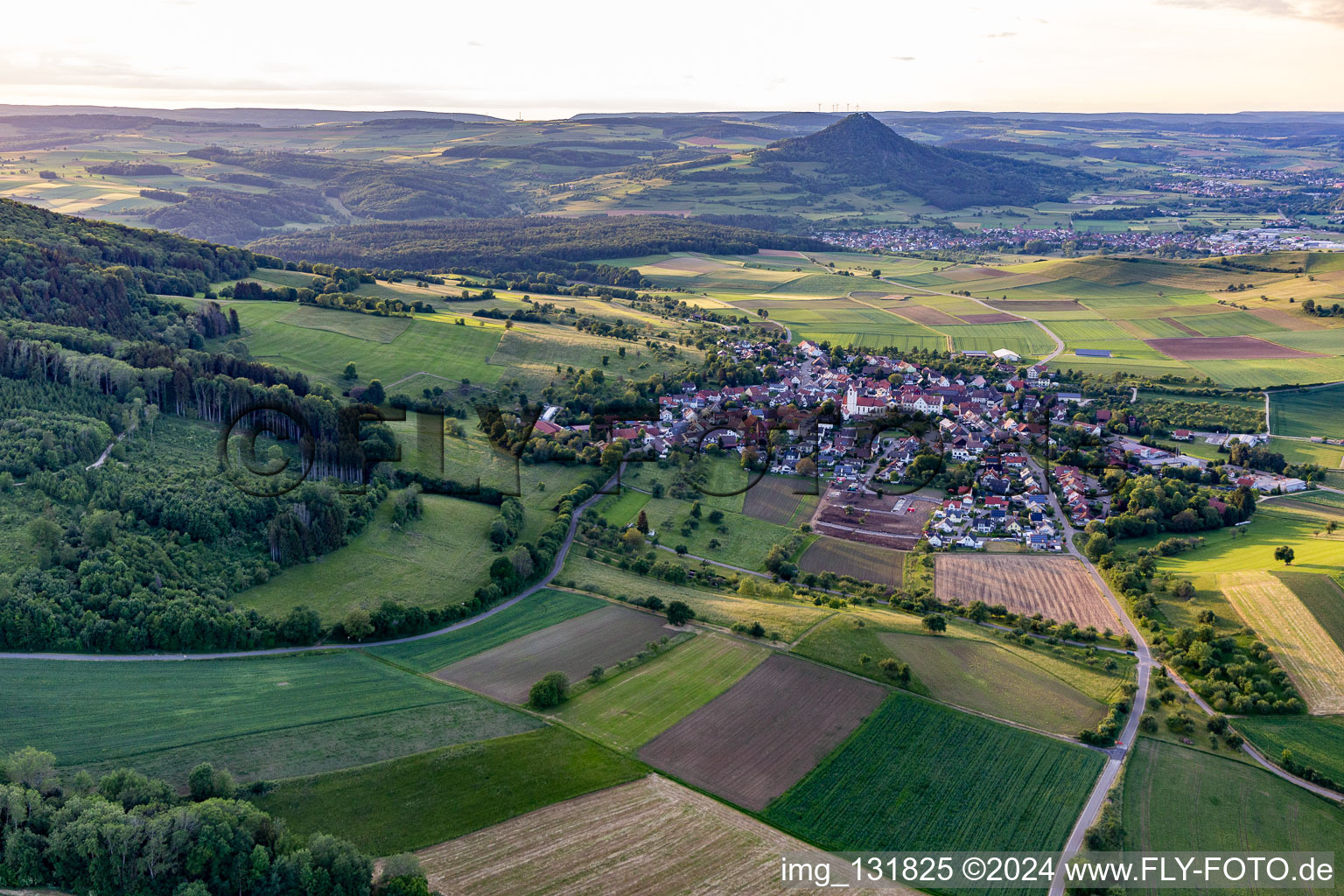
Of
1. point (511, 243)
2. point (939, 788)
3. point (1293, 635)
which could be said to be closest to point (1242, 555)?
point (1293, 635)

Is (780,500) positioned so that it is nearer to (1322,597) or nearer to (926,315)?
(1322,597)

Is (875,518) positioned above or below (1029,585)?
above

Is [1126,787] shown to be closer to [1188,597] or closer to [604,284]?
[1188,597]

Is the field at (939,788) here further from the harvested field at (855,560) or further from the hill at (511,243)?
the hill at (511,243)

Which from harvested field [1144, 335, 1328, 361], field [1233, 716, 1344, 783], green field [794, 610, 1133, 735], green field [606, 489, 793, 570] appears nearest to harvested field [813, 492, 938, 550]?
green field [606, 489, 793, 570]

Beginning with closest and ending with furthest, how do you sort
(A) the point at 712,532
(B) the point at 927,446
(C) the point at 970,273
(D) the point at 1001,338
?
(A) the point at 712,532 → (B) the point at 927,446 → (D) the point at 1001,338 → (C) the point at 970,273
